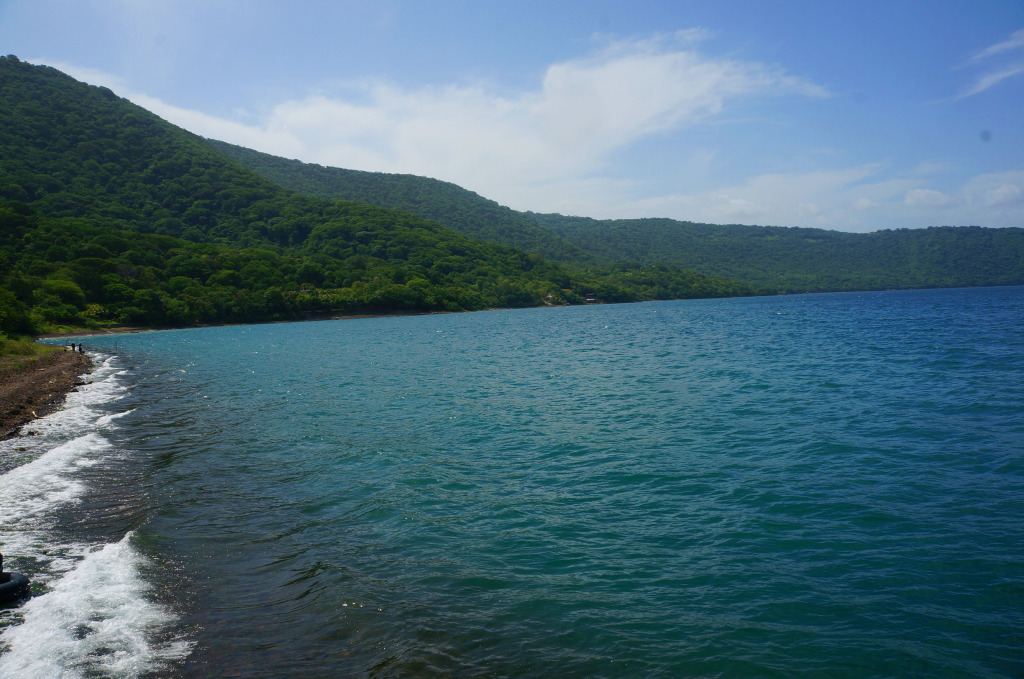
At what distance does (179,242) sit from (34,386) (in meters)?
117

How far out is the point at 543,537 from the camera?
391 inches

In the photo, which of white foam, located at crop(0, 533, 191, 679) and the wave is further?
the wave

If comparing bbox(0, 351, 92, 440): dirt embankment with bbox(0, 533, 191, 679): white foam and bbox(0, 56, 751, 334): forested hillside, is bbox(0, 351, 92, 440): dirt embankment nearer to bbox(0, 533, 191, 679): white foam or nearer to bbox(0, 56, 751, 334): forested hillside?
bbox(0, 533, 191, 679): white foam

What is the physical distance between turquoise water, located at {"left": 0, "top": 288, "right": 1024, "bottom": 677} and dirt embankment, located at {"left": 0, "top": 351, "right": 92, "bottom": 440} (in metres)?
2.19

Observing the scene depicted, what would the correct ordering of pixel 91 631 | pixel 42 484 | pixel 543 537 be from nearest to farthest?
pixel 91 631, pixel 543 537, pixel 42 484

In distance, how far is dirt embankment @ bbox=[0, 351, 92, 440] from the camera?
19.4 m

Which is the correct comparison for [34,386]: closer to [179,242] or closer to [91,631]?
[91,631]

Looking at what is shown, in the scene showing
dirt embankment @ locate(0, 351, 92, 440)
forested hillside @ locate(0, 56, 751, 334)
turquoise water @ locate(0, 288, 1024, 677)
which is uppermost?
forested hillside @ locate(0, 56, 751, 334)

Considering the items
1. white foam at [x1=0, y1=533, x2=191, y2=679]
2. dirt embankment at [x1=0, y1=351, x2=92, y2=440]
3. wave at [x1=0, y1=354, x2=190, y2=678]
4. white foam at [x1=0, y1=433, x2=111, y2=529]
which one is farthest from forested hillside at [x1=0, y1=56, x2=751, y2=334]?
white foam at [x1=0, y1=533, x2=191, y2=679]

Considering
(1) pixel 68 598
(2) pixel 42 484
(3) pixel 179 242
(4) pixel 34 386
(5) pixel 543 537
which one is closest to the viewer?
(1) pixel 68 598

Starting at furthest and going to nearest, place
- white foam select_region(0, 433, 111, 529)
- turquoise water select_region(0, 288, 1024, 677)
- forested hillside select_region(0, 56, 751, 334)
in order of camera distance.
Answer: forested hillside select_region(0, 56, 751, 334) < white foam select_region(0, 433, 111, 529) < turquoise water select_region(0, 288, 1024, 677)

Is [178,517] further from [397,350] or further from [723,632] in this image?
[397,350]

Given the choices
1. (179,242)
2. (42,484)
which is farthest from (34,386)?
(179,242)

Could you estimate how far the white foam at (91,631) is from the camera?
6.02 metres
